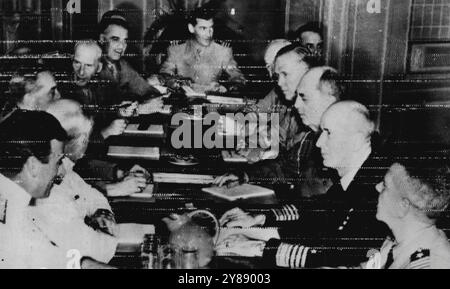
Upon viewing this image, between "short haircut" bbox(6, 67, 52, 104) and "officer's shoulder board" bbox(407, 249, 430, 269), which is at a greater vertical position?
"short haircut" bbox(6, 67, 52, 104)

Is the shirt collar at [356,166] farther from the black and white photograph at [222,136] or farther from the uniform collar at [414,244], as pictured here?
the uniform collar at [414,244]

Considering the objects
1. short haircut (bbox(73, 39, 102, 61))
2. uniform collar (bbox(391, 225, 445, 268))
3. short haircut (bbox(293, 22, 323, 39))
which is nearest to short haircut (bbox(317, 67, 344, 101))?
short haircut (bbox(293, 22, 323, 39))

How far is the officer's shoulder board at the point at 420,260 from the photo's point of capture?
3256 millimetres

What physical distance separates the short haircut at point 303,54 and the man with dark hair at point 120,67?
0.63 meters

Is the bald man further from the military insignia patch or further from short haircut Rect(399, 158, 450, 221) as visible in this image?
the military insignia patch

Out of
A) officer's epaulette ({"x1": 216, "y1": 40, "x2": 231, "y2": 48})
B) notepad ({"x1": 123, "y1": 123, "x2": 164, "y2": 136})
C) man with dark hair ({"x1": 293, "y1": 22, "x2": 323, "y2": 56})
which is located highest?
man with dark hair ({"x1": 293, "y1": 22, "x2": 323, "y2": 56})

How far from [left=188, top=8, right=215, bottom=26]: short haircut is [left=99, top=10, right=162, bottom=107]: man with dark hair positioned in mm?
303

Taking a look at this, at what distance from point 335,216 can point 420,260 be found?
435 mm

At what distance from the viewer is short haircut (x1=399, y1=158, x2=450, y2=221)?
3279 mm

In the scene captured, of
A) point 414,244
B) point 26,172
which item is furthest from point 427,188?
point 26,172

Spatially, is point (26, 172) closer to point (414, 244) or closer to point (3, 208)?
point (3, 208)

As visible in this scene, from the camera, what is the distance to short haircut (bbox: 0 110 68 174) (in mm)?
3297

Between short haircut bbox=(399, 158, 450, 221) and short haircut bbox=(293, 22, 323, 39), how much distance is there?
73 centimetres

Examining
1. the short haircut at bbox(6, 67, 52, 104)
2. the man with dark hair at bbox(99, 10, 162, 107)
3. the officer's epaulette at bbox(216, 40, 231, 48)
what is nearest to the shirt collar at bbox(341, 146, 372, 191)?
the officer's epaulette at bbox(216, 40, 231, 48)
